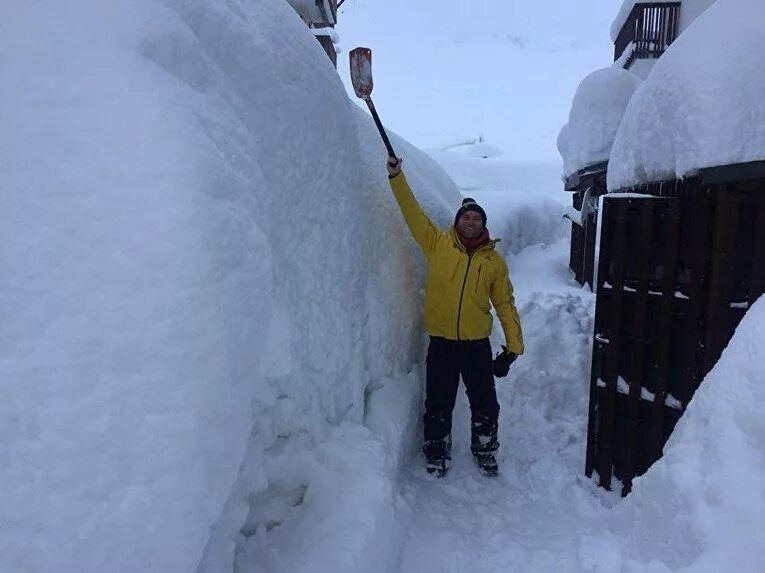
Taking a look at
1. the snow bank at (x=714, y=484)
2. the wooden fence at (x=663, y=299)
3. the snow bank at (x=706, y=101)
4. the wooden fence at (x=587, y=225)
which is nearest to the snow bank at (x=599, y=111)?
the wooden fence at (x=587, y=225)

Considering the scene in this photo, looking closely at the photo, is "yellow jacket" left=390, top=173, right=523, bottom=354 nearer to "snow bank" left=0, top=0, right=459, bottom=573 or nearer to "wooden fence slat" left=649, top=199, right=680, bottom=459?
"wooden fence slat" left=649, top=199, right=680, bottom=459

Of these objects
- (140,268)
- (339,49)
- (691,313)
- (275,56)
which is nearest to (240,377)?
(140,268)

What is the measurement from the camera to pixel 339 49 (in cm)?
1285

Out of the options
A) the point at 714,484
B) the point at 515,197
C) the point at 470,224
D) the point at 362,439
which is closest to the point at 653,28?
the point at 515,197

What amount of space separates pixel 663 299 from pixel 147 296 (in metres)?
2.86

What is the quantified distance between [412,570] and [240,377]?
58.6 inches

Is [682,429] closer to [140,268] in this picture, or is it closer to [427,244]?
[140,268]

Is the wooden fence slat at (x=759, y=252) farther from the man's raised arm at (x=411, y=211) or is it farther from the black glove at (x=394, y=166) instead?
the black glove at (x=394, y=166)

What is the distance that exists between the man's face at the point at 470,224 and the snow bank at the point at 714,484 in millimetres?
1924

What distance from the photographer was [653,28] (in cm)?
1150

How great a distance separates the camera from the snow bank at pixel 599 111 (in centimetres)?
962

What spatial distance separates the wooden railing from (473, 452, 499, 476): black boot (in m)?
10.9

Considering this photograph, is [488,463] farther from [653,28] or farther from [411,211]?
[653,28]

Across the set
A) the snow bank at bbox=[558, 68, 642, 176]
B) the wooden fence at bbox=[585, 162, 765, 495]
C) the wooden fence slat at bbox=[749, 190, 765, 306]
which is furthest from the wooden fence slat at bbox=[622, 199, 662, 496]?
the snow bank at bbox=[558, 68, 642, 176]
